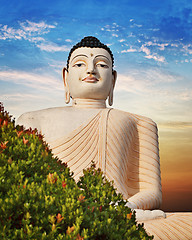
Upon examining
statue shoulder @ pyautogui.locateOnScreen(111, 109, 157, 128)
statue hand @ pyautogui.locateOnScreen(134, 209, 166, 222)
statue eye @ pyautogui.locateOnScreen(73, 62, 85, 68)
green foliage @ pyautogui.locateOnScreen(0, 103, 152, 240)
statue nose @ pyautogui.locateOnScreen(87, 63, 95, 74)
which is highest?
statue eye @ pyautogui.locateOnScreen(73, 62, 85, 68)

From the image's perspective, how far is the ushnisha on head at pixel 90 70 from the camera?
21.8ft

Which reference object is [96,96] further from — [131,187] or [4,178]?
[4,178]

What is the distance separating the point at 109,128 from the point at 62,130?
896 millimetres

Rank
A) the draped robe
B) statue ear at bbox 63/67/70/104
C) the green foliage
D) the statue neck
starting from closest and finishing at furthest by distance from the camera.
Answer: the green foliage, the draped robe, the statue neck, statue ear at bbox 63/67/70/104

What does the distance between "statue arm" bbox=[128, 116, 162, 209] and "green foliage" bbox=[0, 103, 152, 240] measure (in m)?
3.07

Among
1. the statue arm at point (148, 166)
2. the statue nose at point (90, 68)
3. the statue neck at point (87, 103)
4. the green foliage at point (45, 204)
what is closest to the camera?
the green foliage at point (45, 204)

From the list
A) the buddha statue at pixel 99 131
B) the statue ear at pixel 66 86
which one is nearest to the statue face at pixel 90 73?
the buddha statue at pixel 99 131

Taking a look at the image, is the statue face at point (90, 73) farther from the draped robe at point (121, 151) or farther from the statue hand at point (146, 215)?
the statue hand at point (146, 215)

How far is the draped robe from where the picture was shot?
6059mm

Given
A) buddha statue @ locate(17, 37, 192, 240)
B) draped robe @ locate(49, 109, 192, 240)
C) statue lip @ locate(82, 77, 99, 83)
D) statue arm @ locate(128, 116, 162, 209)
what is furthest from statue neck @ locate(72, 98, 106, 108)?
statue arm @ locate(128, 116, 162, 209)

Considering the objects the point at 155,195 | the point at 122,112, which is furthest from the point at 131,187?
the point at 122,112

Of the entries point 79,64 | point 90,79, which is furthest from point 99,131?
point 79,64

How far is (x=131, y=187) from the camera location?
21.3 ft

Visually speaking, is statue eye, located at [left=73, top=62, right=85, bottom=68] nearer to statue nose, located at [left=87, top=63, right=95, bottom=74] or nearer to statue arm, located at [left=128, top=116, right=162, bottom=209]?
statue nose, located at [left=87, top=63, right=95, bottom=74]
